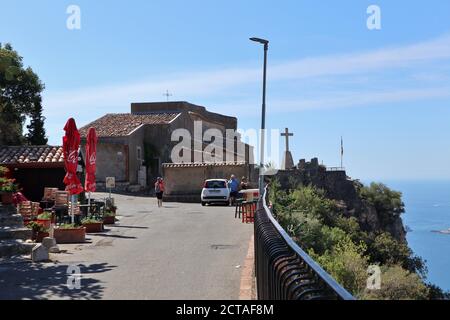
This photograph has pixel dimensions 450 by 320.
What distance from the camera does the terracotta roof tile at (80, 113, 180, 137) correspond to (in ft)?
153

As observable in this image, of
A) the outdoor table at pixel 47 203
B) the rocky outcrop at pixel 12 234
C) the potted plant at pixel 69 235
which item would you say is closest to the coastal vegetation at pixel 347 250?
the potted plant at pixel 69 235

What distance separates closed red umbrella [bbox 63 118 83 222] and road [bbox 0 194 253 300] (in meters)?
1.51

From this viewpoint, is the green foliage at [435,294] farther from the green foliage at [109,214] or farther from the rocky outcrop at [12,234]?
the rocky outcrop at [12,234]

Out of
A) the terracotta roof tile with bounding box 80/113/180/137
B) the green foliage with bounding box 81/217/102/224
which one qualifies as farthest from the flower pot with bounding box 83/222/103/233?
the terracotta roof tile with bounding box 80/113/180/137

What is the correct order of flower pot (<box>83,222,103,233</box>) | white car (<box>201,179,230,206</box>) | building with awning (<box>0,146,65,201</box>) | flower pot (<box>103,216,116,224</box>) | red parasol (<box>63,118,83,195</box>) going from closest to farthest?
1. red parasol (<box>63,118,83,195</box>)
2. flower pot (<box>83,222,103,233</box>)
3. flower pot (<box>103,216,116,224</box>)
4. building with awning (<box>0,146,65,201</box>)
5. white car (<box>201,179,230,206</box>)

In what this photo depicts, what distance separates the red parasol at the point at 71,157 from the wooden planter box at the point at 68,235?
1463mm

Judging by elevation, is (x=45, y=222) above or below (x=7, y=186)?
below

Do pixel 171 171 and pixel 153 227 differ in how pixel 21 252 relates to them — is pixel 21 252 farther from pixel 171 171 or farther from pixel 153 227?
pixel 171 171

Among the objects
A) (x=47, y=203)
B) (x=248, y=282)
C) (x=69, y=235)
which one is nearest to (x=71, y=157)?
(x=69, y=235)

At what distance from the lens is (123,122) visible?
49969 millimetres

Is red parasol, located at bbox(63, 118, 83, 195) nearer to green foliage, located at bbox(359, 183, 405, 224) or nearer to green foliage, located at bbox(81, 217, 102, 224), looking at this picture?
green foliage, located at bbox(81, 217, 102, 224)

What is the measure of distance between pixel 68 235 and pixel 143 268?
4.91 m

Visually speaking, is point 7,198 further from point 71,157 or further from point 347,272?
point 347,272

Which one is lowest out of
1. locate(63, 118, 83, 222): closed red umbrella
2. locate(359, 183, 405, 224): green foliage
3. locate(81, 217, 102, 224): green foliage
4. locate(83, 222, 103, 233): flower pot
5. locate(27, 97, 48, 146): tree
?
locate(359, 183, 405, 224): green foliage
